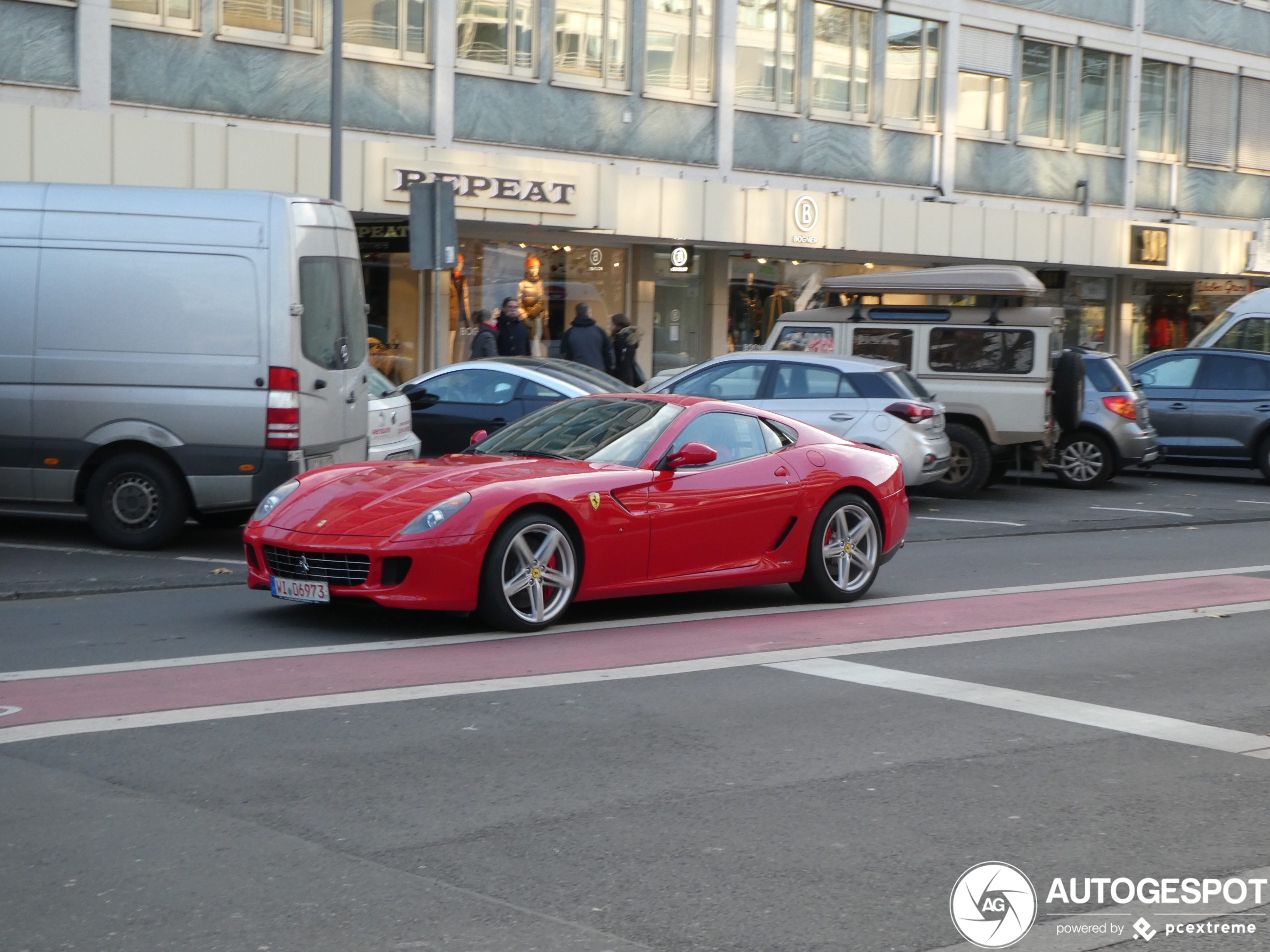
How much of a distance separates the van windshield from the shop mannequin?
40.0 ft

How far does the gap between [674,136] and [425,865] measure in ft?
75.0

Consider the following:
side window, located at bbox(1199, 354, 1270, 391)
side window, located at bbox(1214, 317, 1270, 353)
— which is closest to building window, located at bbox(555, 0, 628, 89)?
side window, located at bbox(1199, 354, 1270, 391)

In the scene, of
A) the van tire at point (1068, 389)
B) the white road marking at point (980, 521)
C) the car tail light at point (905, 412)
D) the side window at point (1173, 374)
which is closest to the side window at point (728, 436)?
the car tail light at point (905, 412)

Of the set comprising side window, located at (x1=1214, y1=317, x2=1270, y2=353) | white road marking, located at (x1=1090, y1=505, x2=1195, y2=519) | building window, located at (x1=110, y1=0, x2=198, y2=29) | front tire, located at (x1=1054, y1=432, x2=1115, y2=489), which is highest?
building window, located at (x1=110, y1=0, x2=198, y2=29)

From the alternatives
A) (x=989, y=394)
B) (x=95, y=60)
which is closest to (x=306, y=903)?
(x=989, y=394)

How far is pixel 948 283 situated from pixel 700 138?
900cm

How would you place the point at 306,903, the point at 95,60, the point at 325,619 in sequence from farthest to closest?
1. the point at 95,60
2. the point at 325,619
3. the point at 306,903

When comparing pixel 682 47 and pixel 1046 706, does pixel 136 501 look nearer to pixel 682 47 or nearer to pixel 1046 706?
pixel 1046 706

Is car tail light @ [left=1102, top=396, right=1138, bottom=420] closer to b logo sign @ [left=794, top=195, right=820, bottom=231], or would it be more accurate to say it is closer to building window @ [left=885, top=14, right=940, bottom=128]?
b logo sign @ [left=794, top=195, right=820, bottom=231]

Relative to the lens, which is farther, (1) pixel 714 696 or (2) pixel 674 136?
(2) pixel 674 136

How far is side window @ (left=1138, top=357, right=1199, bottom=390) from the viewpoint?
74.2 feet

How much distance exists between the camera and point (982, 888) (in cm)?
483

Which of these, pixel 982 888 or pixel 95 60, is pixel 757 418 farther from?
pixel 95 60

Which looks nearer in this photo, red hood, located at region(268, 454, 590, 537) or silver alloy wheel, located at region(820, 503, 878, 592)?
red hood, located at region(268, 454, 590, 537)
